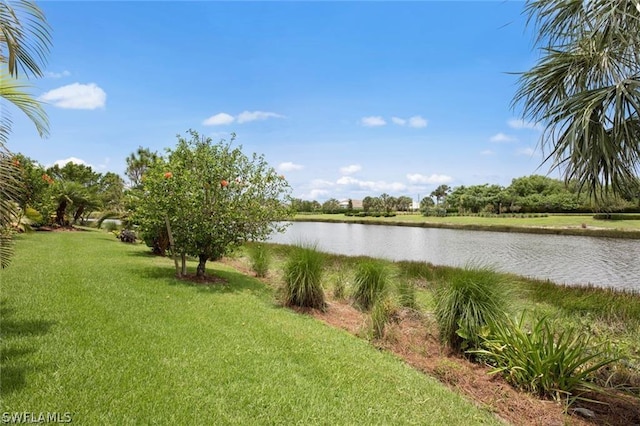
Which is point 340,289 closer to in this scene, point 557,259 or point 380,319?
point 380,319

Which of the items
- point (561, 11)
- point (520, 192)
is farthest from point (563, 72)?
point (520, 192)

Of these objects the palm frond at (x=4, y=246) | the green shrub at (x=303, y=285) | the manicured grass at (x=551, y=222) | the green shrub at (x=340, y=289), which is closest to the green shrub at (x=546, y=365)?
the green shrub at (x=303, y=285)

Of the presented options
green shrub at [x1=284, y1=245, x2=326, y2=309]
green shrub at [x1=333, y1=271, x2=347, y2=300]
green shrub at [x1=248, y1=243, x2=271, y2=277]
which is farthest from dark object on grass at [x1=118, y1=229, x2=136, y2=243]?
green shrub at [x1=284, y1=245, x2=326, y2=309]

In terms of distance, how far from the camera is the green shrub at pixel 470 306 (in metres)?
5.30

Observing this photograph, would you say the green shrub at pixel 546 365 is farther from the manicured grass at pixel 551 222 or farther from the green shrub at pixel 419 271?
the manicured grass at pixel 551 222

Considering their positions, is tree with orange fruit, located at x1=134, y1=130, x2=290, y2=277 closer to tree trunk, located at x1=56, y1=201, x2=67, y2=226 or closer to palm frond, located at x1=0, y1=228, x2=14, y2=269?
palm frond, located at x1=0, y1=228, x2=14, y2=269

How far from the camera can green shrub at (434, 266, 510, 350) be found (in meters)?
5.30

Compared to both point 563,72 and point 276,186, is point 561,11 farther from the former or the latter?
point 276,186

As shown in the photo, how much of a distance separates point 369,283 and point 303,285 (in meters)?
1.65

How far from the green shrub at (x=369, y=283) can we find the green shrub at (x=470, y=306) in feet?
7.04

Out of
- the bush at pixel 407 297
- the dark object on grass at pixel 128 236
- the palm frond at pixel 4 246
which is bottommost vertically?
the bush at pixel 407 297

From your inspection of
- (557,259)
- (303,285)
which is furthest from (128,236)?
(557,259)

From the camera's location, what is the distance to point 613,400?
13.7ft

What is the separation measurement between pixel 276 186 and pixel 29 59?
6084 mm
